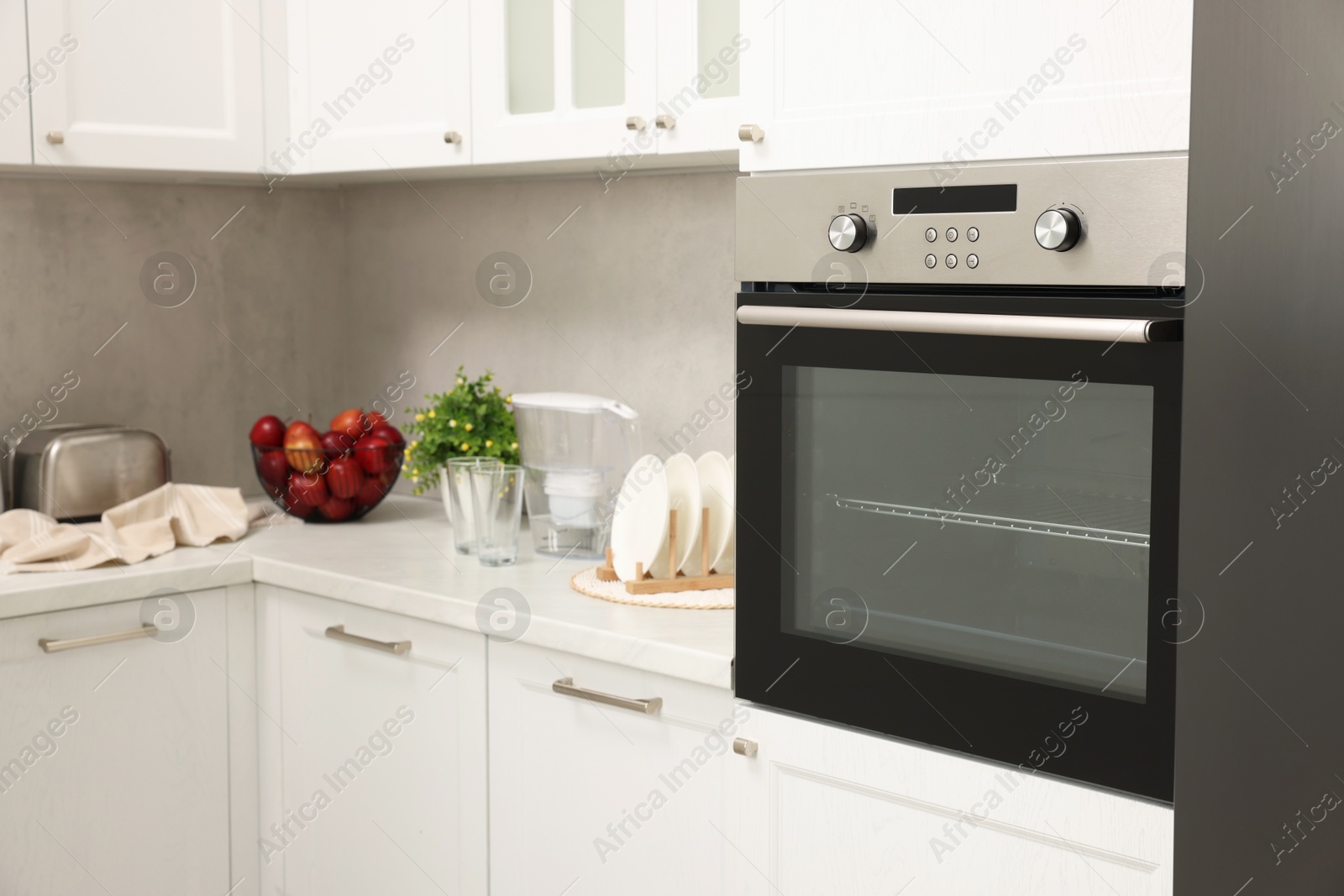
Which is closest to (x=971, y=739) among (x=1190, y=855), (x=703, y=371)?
(x=1190, y=855)

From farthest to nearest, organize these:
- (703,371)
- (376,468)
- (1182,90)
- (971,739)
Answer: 1. (376,468)
2. (703,371)
3. (971,739)
4. (1182,90)

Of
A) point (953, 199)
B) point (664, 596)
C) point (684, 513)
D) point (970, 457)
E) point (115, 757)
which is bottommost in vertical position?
point (115, 757)

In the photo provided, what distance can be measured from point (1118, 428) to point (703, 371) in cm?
102

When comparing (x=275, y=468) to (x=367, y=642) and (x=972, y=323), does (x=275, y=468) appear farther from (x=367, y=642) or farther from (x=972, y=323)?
(x=972, y=323)

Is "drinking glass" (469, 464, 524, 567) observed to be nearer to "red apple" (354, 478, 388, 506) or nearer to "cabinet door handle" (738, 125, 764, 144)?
"red apple" (354, 478, 388, 506)

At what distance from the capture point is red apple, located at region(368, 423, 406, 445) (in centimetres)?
215

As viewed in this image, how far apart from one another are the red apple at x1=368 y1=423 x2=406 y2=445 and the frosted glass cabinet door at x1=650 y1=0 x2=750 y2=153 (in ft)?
2.72

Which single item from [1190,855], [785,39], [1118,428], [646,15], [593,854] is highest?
[646,15]

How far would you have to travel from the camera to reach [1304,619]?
1.18 metres

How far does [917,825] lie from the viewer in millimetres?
1211

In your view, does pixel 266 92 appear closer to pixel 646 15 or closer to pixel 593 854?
pixel 646 15

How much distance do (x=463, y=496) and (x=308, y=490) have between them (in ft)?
1.30

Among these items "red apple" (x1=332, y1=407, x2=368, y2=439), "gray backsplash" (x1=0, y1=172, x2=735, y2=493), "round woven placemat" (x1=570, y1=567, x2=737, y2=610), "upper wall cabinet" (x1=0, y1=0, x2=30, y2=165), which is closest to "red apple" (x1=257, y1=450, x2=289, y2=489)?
"red apple" (x1=332, y1=407, x2=368, y2=439)

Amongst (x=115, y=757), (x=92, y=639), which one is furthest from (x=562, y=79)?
(x=115, y=757)
